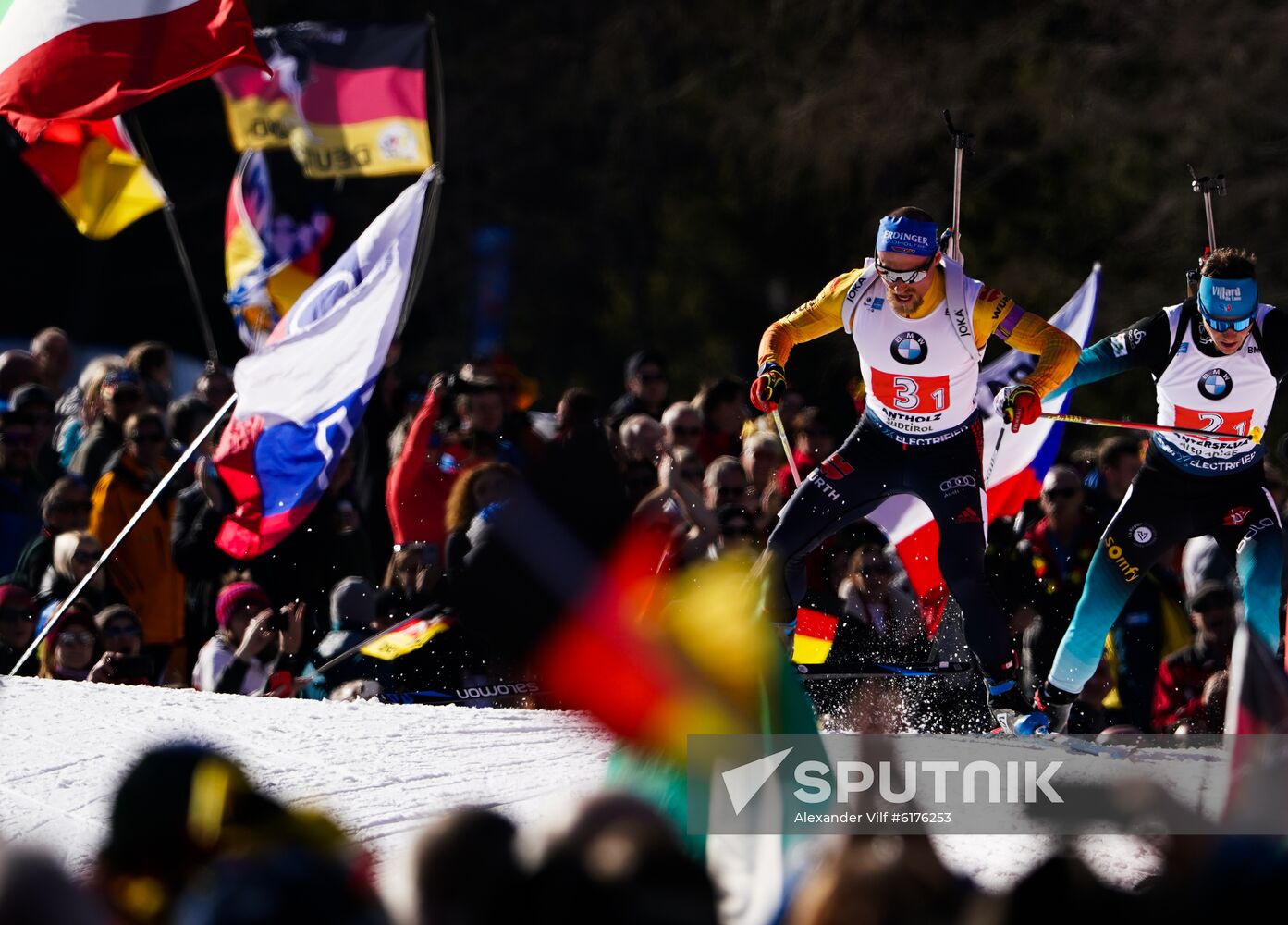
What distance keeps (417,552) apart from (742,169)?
41.1 ft

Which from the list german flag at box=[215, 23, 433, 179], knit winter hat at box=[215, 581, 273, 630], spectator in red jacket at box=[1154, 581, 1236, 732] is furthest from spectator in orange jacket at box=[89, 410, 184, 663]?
spectator in red jacket at box=[1154, 581, 1236, 732]

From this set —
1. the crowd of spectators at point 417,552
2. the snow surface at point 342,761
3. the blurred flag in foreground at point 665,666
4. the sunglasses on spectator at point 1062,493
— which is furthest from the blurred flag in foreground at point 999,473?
the blurred flag in foreground at point 665,666

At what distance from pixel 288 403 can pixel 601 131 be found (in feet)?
47.8

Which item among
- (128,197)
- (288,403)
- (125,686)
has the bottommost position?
(125,686)

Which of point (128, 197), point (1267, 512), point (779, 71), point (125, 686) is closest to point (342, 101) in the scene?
point (128, 197)

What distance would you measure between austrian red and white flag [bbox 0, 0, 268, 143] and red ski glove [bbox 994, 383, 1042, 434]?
2.93m

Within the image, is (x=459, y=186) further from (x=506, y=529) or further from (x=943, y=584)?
(x=506, y=529)

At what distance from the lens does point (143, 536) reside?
854 cm

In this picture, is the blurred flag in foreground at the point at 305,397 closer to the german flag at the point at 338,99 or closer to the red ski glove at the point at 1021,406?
the red ski glove at the point at 1021,406

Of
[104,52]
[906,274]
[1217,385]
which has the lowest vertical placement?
[1217,385]

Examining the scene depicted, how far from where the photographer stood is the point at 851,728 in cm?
743

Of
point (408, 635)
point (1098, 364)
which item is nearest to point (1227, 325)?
point (1098, 364)

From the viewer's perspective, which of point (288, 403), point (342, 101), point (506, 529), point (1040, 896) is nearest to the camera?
point (1040, 896)

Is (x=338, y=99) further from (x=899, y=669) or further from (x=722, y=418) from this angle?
(x=899, y=669)
